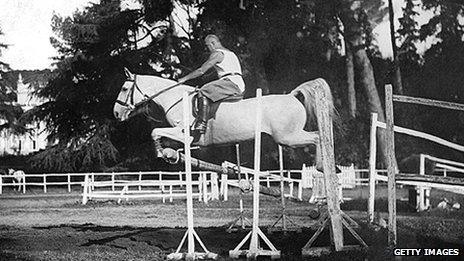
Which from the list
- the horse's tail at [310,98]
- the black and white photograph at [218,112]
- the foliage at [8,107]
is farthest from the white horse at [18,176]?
the horse's tail at [310,98]

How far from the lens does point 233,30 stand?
596 cm

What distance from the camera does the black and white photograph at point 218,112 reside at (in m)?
5.36

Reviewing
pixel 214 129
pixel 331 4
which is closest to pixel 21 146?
pixel 214 129

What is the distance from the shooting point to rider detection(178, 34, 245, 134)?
5441mm

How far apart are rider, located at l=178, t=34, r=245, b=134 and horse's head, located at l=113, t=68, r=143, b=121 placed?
0.56 m

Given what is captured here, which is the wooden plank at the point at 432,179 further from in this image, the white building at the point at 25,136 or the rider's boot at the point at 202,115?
the white building at the point at 25,136

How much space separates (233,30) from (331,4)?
891 mm

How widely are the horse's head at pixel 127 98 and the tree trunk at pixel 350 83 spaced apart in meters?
1.94

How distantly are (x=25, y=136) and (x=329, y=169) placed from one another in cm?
340

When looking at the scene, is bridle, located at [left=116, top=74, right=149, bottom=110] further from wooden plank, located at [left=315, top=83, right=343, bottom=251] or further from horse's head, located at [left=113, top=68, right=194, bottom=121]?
wooden plank, located at [left=315, top=83, right=343, bottom=251]

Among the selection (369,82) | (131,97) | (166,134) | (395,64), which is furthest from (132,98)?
(395,64)

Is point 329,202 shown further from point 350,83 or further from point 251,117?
point 350,83

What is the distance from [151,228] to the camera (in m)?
5.86

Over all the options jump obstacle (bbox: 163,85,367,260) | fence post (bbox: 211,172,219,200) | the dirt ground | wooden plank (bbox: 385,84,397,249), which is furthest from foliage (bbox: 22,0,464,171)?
jump obstacle (bbox: 163,85,367,260)
